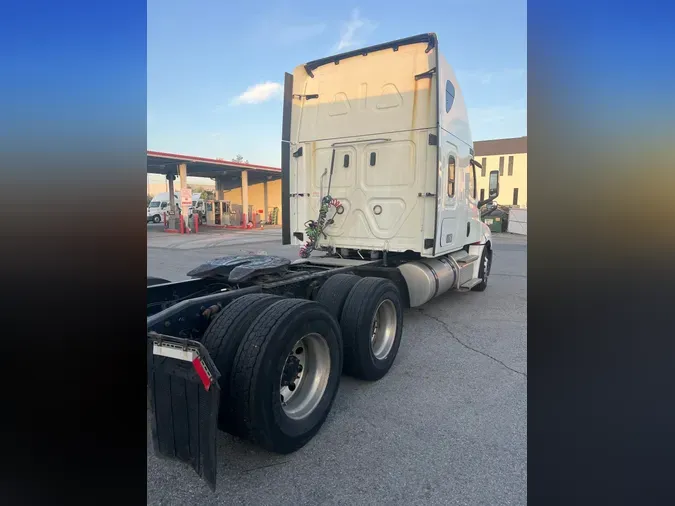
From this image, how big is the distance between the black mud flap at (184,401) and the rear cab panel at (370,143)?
3962 millimetres

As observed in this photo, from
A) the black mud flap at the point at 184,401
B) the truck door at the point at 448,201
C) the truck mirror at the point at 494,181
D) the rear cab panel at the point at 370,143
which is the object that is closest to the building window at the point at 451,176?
the truck door at the point at 448,201

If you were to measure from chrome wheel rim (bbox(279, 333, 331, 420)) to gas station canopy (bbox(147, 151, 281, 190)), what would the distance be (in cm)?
2155

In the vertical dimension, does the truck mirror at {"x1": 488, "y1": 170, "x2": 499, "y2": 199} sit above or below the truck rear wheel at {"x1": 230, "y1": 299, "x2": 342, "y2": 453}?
above

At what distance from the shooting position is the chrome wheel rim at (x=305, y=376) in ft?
10.1

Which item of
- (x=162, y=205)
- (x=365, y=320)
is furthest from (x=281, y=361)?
(x=162, y=205)

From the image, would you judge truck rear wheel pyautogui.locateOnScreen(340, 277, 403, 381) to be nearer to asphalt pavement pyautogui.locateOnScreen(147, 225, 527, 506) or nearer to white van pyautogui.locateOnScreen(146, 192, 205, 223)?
asphalt pavement pyautogui.locateOnScreen(147, 225, 527, 506)

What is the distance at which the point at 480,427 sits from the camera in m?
3.26

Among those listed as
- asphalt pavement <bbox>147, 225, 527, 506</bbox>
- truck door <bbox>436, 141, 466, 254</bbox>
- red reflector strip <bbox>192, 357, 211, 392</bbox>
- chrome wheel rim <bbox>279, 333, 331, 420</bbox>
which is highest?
truck door <bbox>436, 141, 466, 254</bbox>

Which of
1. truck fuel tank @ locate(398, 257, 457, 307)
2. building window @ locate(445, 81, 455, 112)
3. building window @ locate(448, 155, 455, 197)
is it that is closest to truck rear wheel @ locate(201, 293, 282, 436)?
truck fuel tank @ locate(398, 257, 457, 307)

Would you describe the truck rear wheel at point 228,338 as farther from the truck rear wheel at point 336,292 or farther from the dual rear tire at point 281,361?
the truck rear wheel at point 336,292

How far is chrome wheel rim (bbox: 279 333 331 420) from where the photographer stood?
10.1ft

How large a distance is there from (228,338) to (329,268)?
3016 mm
